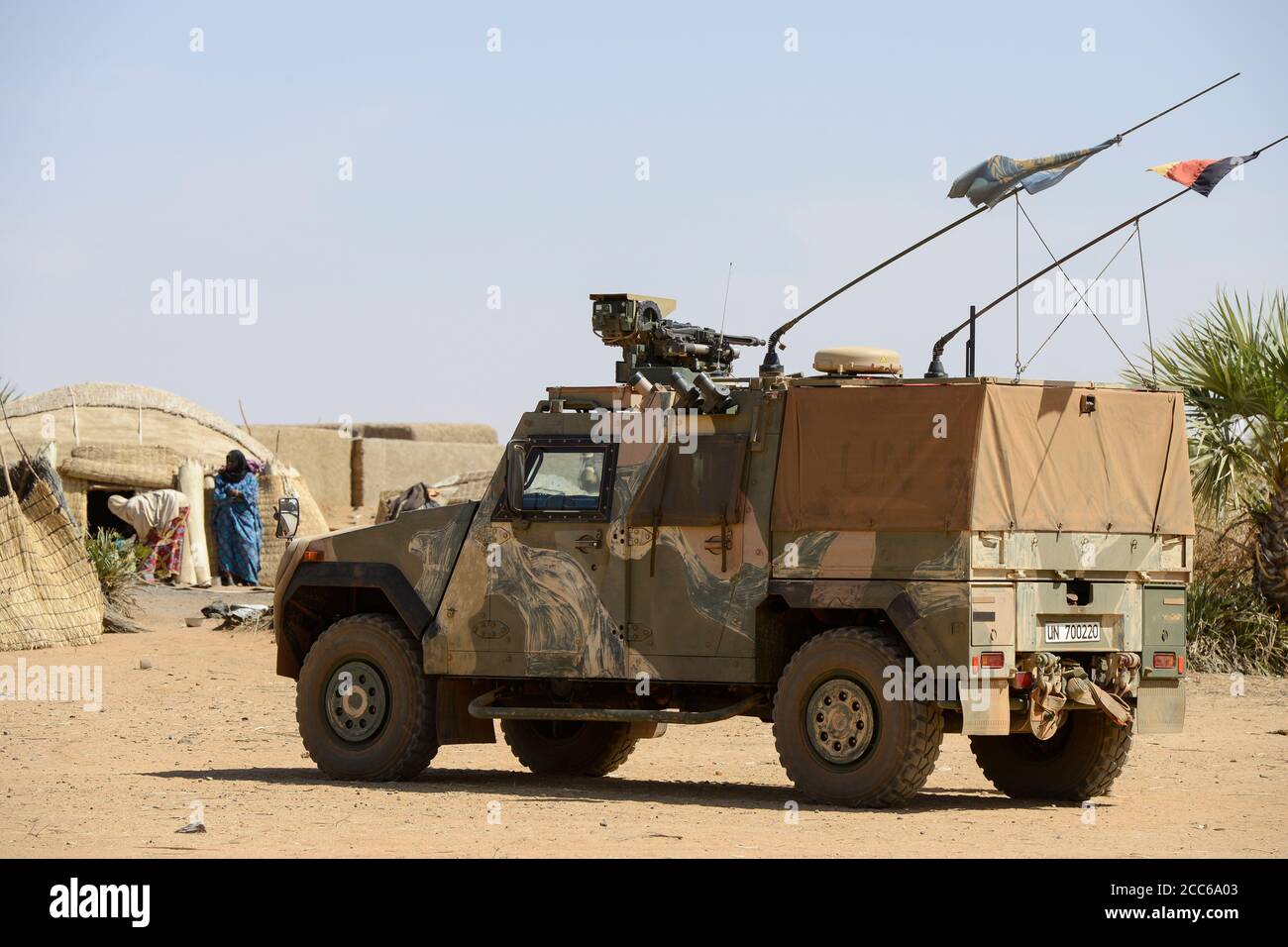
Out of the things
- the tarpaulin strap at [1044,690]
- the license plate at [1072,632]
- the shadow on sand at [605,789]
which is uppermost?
the license plate at [1072,632]

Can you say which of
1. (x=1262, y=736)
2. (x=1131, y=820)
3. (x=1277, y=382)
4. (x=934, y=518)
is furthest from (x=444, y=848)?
(x=1277, y=382)

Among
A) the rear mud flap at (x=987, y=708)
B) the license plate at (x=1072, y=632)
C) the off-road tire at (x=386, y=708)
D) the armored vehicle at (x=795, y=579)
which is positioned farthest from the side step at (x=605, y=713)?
the license plate at (x=1072, y=632)

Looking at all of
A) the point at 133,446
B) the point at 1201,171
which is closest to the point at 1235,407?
the point at 1201,171

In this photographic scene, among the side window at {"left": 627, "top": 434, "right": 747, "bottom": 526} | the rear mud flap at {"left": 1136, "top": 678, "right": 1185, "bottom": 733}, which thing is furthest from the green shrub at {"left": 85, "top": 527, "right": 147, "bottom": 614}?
the rear mud flap at {"left": 1136, "top": 678, "right": 1185, "bottom": 733}

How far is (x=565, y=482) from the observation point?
40.3 feet

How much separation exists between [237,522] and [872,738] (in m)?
17.3

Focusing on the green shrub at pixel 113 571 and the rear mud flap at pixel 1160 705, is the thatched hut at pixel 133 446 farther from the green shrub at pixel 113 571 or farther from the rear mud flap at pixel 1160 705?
the rear mud flap at pixel 1160 705

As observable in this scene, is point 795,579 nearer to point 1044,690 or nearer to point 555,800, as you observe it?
point 1044,690

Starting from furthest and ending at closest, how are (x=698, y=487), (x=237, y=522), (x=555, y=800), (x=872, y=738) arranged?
(x=237, y=522) < (x=698, y=487) < (x=555, y=800) < (x=872, y=738)

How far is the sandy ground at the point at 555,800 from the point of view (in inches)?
380

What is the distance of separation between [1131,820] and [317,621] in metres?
5.43

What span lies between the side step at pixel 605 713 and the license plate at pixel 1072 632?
1.74m

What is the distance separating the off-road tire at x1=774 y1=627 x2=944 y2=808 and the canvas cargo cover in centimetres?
68

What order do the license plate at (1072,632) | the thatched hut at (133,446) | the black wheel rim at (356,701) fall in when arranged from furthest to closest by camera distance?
1. the thatched hut at (133,446)
2. the black wheel rim at (356,701)
3. the license plate at (1072,632)
